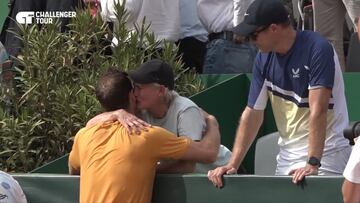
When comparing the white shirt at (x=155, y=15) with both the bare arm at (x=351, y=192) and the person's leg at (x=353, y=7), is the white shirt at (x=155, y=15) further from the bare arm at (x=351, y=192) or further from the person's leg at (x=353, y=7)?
the bare arm at (x=351, y=192)

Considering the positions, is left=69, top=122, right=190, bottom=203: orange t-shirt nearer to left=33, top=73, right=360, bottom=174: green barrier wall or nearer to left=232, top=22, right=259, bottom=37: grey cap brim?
left=232, top=22, right=259, bottom=37: grey cap brim

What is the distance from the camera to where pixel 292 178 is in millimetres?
5730

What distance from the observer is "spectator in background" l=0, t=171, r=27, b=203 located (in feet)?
18.3

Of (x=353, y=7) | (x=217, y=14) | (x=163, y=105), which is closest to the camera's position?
(x=163, y=105)

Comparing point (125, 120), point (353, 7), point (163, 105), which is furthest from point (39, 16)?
point (125, 120)

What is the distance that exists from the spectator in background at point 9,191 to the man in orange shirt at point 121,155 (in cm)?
48

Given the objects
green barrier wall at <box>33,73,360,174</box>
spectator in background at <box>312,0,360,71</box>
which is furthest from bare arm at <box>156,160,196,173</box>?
spectator in background at <box>312,0,360,71</box>

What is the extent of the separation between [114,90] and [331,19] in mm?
3182

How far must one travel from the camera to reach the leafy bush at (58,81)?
8.10m

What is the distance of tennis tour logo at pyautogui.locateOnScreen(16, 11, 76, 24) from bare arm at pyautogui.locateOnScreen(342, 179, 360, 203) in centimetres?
501

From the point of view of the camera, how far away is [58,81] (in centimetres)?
850

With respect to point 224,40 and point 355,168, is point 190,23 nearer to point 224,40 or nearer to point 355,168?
point 224,40

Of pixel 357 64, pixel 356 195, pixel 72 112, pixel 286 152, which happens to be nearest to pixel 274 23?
pixel 286 152

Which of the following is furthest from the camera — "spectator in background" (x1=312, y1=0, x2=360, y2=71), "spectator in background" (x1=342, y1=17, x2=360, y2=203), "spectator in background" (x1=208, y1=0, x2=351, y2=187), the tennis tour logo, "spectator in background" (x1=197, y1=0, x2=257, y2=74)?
the tennis tour logo
